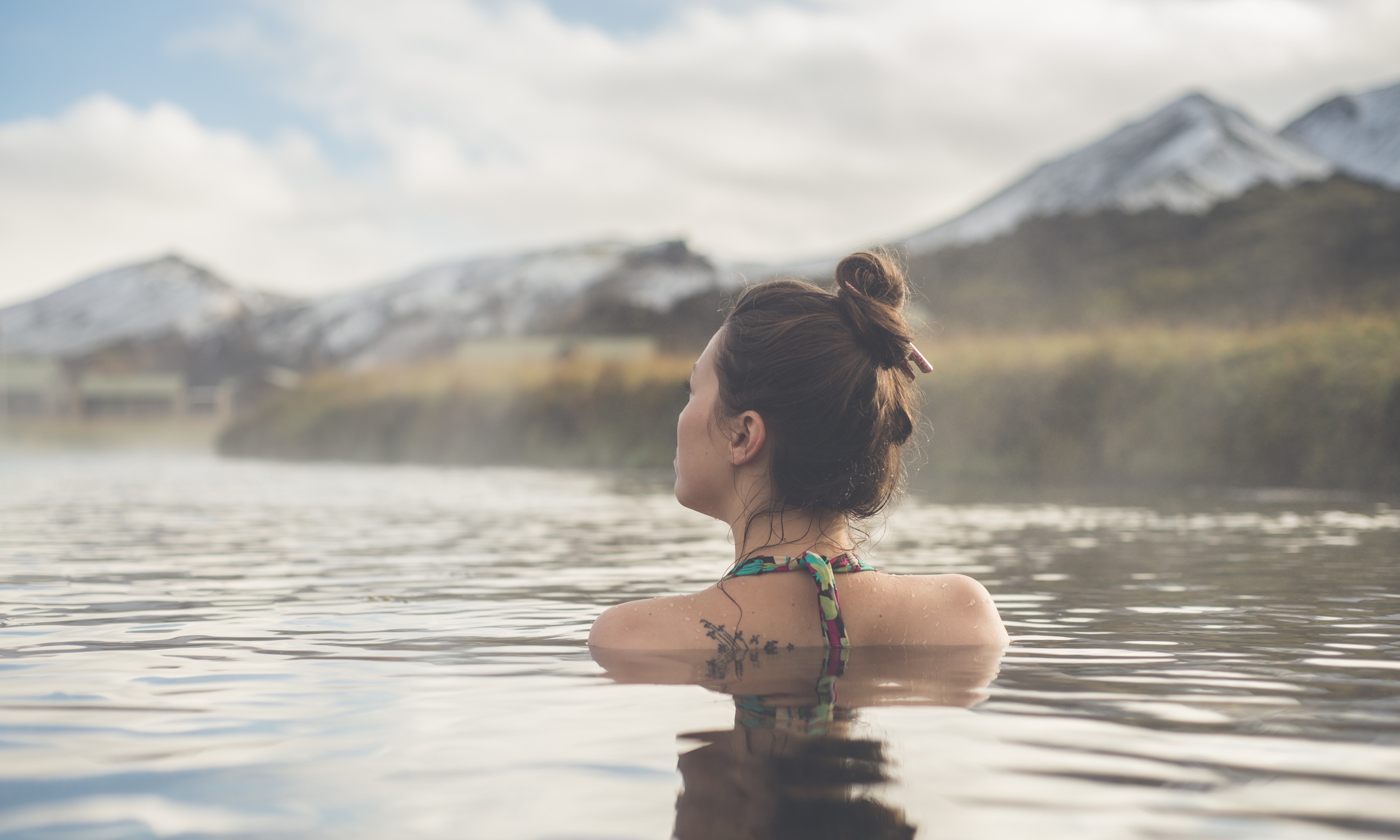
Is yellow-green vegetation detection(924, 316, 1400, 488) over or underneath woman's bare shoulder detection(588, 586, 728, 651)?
over

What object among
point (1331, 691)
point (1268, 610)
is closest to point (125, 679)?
point (1331, 691)

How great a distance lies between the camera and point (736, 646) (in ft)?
11.3

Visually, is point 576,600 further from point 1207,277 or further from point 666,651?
point 1207,277

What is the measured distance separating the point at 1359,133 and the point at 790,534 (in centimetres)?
5197

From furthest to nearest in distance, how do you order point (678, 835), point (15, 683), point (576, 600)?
point (576, 600), point (15, 683), point (678, 835)

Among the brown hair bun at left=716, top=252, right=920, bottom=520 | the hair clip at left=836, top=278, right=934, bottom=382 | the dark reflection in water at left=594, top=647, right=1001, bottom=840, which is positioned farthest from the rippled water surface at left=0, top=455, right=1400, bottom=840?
the hair clip at left=836, top=278, right=934, bottom=382

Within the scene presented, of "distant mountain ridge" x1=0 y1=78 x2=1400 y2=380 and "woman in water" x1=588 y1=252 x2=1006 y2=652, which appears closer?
"woman in water" x1=588 y1=252 x2=1006 y2=652

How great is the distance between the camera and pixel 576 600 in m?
5.28

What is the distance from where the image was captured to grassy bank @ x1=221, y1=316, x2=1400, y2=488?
44.8 ft

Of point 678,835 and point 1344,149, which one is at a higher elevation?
point 1344,149

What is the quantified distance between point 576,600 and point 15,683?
2.32 m

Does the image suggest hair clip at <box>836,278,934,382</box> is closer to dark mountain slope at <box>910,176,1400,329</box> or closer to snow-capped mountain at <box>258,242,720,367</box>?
dark mountain slope at <box>910,176,1400,329</box>

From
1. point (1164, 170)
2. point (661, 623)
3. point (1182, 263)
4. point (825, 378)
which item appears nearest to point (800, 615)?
point (661, 623)

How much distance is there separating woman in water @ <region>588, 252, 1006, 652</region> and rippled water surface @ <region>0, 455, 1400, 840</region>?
0.13 metres
